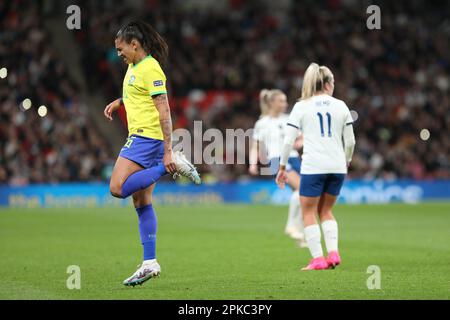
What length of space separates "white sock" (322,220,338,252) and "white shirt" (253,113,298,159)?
4.31m

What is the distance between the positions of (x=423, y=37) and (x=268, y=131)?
21404mm

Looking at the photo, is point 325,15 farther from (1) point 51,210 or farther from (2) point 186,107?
(1) point 51,210

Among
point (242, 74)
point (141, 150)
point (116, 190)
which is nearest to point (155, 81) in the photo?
point (141, 150)

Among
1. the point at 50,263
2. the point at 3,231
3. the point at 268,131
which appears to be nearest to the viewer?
the point at 50,263

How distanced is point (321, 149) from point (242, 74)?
2144 cm

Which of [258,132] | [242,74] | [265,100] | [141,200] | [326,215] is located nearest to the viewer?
[141,200]

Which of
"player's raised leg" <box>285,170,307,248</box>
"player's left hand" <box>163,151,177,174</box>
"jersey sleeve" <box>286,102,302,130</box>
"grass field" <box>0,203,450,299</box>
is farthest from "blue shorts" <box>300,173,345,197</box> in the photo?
"player's raised leg" <box>285,170,307,248</box>

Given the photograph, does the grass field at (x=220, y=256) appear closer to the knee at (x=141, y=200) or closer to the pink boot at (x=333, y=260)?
the pink boot at (x=333, y=260)

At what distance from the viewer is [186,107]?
95.9 ft

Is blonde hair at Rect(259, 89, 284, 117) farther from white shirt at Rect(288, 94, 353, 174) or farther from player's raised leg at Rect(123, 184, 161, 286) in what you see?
player's raised leg at Rect(123, 184, 161, 286)

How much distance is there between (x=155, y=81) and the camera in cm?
831

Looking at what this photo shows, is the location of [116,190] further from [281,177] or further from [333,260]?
[333,260]

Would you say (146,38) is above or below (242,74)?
below

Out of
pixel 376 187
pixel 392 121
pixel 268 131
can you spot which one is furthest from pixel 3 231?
pixel 392 121
